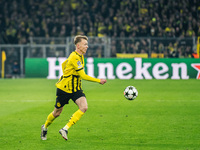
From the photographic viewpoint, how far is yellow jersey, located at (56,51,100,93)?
743cm

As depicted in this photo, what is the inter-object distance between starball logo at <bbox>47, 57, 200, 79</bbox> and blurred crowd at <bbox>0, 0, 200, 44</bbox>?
3703 millimetres

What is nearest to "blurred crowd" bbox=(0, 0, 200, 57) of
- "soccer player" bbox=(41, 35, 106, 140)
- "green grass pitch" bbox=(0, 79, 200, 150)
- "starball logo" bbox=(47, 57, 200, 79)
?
"starball logo" bbox=(47, 57, 200, 79)

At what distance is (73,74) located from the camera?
7.53 metres

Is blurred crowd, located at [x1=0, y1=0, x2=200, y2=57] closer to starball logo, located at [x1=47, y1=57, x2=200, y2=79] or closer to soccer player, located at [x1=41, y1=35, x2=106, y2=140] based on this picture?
starball logo, located at [x1=47, y1=57, x2=200, y2=79]

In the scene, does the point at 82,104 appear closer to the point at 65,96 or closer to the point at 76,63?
the point at 65,96

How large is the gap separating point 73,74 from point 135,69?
1647cm

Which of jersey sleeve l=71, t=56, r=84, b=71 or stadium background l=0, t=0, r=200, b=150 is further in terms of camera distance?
stadium background l=0, t=0, r=200, b=150

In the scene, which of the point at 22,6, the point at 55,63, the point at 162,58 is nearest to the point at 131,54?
the point at 162,58

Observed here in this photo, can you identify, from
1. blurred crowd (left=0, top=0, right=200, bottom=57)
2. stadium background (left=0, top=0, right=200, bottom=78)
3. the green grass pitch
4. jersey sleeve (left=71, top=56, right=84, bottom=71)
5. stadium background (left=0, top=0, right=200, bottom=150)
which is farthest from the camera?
blurred crowd (left=0, top=0, right=200, bottom=57)

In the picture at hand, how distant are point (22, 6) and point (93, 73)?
10.7 metres

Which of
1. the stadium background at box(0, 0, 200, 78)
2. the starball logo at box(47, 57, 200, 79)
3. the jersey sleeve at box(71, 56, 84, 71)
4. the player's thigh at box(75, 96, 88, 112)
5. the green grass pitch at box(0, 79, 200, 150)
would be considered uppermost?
the stadium background at box(0, 0, 200, 78)

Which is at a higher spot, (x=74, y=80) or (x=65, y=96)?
(x=74, y=80)

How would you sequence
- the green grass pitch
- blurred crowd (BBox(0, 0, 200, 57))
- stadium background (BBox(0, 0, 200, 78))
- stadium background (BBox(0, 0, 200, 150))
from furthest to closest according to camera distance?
blurred crowd (BBox(0, 0, 200, 57)), stadium background (BBox(0, 0, 200, 78)), stadium background (BBox(0, 0, 200, 150)), the green grass pitch

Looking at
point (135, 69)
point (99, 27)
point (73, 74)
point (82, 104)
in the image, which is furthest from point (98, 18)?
point (82, 104)
